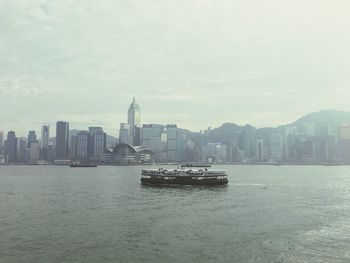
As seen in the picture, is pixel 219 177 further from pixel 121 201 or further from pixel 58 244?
pixel 58 244

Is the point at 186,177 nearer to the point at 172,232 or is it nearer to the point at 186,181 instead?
the point at 186,181

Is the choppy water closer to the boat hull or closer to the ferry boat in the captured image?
the boat hull

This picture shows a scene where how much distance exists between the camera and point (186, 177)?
4911 inches

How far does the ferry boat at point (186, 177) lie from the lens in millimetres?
124312

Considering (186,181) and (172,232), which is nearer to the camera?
(172,232)

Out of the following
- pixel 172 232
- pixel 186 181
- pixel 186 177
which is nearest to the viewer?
pixel 172 232

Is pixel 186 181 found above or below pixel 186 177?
below

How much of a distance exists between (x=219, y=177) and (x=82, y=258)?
307 feet

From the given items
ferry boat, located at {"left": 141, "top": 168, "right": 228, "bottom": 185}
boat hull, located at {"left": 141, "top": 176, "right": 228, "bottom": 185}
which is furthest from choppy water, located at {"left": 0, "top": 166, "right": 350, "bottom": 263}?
ferry boat, located at {"left": 141, "top": 168, "right": 228, "bottom": 185}

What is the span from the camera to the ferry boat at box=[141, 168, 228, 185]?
12431 centimetres

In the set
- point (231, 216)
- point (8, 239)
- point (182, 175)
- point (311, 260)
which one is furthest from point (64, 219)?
point (182, 175)

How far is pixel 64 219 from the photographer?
57281 mm

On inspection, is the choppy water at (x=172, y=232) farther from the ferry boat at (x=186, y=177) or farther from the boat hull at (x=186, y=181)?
the ferry boat at (x=186, y=177)

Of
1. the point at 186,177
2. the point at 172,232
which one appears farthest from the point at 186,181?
the point at 172,232
